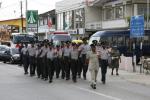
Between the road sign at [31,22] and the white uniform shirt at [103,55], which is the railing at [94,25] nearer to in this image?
the road sign at [31,22]

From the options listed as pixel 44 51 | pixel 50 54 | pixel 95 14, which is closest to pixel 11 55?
pixel 44 51

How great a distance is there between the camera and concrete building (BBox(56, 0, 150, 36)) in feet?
171

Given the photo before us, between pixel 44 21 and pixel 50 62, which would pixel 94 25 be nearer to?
pixel 44 21

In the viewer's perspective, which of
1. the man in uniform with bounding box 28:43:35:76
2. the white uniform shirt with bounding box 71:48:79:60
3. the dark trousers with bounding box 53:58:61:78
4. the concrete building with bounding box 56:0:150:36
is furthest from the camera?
the concrete building with bounding box 56:0:150:36

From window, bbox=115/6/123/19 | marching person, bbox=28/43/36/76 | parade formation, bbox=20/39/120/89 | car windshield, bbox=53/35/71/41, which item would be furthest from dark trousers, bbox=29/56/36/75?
window, bbox=115/6/123/19

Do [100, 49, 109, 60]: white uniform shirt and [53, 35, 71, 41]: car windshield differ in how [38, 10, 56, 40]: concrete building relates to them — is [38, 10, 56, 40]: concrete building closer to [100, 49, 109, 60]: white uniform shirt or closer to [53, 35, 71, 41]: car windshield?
[53, 35, 71, 41]: car windshield

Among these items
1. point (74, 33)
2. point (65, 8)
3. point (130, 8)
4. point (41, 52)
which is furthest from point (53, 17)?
point (41, 52)

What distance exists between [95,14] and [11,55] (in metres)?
23.7

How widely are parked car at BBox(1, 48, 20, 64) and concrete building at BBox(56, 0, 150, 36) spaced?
1408 cm

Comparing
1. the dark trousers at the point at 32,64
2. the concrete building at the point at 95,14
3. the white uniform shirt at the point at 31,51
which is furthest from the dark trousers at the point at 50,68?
the concrete building at the point at 95,14

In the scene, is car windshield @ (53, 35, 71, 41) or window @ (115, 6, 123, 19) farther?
window @ (115, 6, 123, 19)

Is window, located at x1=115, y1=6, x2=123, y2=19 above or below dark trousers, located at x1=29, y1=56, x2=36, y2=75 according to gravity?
above

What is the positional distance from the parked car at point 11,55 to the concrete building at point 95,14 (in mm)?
14076

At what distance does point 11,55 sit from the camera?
3994 centimetres
